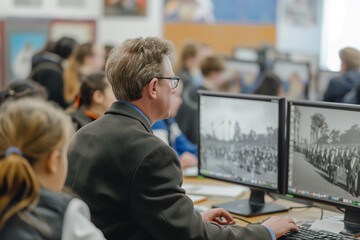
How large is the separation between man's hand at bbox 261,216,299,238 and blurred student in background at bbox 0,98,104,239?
2.61 feet

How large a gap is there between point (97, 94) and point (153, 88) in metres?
1.27

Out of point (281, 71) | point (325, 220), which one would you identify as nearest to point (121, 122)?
point (325, 220)

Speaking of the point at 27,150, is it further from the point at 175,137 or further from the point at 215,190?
the point at 175,137

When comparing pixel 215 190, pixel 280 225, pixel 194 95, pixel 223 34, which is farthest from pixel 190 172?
pixel 223 34

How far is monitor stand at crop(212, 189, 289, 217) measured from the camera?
2.36 meters

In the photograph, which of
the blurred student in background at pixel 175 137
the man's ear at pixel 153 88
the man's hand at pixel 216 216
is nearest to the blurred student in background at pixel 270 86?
the blurred student in background at pixel 175 137

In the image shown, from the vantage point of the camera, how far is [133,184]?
68.2 inches

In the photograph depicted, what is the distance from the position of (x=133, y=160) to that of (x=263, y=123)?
765 millimetres

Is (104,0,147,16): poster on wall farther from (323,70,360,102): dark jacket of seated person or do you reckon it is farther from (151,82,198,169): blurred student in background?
(151,82,198,169): blurred student in background

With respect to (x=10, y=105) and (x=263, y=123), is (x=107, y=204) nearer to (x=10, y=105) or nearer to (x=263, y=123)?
(x=10, y=105)

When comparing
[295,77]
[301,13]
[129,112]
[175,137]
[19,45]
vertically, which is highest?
[301,13]

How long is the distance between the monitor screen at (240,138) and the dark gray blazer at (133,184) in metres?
0.48

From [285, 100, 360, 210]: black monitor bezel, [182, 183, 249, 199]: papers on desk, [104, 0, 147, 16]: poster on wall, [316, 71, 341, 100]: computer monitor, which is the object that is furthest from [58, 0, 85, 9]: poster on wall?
[285, 100, 360, 210]: black monitor bezel

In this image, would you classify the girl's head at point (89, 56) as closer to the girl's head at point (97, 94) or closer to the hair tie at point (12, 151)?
the girl's head at point (97, 94)
